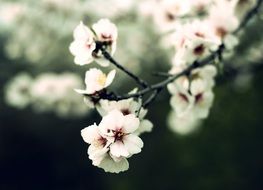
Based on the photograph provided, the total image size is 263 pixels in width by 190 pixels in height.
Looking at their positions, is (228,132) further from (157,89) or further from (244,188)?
(157,89)

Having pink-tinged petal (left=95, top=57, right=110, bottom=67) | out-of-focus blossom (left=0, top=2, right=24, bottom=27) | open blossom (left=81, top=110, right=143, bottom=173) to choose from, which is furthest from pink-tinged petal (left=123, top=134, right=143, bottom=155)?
out-of-focus blossom (left=0, top=2, right=24, bottom=27)

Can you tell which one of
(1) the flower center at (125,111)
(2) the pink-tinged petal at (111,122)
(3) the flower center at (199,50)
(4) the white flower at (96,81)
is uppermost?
(3) the flower center at (199,50)

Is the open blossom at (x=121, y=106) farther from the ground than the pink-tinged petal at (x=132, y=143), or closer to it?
farther from the ground

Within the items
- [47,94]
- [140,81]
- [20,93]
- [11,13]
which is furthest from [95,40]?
[11,13]

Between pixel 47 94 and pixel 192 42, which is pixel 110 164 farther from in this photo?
pixel 47 94

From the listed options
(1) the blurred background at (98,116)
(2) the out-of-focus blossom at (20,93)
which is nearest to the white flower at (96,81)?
(1) the blurred background at (98,116)

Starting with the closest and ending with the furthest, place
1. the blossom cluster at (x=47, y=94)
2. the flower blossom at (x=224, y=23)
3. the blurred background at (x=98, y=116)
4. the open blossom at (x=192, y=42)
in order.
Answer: the open blossom at (x=192, y=42), the flower blossom at (x=224, y=23), the blossom cluster at (x=47, y=94), the blurred background at (x=98, y=116)

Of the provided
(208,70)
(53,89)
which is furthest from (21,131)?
(208,70)

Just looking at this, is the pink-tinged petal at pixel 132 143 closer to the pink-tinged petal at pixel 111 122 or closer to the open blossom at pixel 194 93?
the pink-tinged petal at pixel 111 122

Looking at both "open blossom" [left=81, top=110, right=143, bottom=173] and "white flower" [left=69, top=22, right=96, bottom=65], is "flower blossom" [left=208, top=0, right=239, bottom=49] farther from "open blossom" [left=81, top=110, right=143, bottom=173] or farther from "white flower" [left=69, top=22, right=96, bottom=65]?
"open blossom" [left=81, top=110, right=143, bottom=173]
